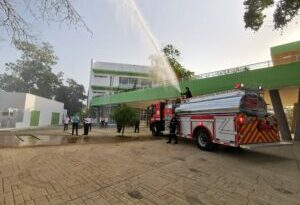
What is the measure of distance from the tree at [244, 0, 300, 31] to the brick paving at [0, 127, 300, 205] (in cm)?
799

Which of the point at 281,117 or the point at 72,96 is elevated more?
the point at 72,96

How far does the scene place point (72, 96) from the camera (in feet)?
198

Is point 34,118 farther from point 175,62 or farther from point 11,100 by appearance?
point 175,62

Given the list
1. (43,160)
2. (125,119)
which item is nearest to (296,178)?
(43,160)

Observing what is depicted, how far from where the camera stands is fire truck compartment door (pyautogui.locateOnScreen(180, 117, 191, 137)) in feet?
35.7

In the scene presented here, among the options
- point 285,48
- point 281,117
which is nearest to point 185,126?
point 281,117

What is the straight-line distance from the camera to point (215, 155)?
8797 mm

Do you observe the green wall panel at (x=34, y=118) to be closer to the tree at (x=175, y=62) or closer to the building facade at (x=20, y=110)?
the building facade at (x=20, y=110)

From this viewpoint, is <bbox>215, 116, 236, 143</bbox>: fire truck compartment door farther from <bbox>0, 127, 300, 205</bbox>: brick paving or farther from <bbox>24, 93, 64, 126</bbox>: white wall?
<bbox>24, 93, 64, 126</bbox>: white wall

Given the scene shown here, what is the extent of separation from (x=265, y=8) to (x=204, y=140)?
28.2 ft

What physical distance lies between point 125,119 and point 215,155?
29.5 feet

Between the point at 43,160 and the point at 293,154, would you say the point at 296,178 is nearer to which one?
the point at 293,154

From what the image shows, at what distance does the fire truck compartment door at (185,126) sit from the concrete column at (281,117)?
764 cm

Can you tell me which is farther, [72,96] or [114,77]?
[72,96]
